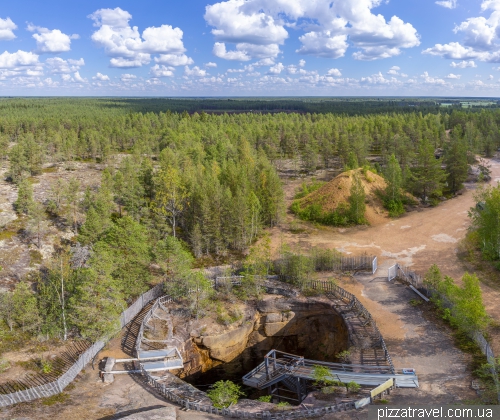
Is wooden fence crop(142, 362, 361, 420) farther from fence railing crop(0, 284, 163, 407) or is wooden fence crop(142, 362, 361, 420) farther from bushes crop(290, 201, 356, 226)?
bushes crop(290, 201, 356, 226)

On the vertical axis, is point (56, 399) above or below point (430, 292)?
below

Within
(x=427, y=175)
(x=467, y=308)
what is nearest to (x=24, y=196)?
(x=467, y=308)

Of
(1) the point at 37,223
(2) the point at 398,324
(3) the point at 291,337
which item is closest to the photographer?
(2) the point at 398,324

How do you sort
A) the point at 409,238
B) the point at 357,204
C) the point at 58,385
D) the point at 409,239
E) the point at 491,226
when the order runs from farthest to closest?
the point at 357,204 < the point at 409,238 < the point at 409,239 < the point at 491,226 < the point at 58,385

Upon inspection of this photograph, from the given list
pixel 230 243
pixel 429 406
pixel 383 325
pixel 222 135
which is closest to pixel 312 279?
pixel 383 325

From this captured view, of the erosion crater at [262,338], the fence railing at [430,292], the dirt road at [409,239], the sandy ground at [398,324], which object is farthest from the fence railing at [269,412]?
the dirt road at [409,239]

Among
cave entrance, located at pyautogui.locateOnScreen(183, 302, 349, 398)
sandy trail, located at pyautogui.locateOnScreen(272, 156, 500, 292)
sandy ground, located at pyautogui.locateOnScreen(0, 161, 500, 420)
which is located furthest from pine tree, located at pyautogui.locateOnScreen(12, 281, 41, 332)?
sandy trail, located at pyautogui.locateOnScreen(272, 156, 500, 292)

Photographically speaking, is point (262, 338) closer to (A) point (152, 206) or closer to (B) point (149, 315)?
(B) point (149, 315)

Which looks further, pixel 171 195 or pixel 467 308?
pixel 171 195
